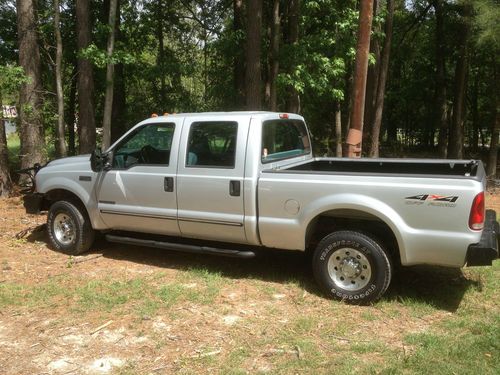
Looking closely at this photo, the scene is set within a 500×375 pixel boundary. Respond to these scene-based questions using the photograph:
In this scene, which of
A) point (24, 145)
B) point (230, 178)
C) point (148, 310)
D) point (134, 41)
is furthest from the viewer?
point (134, 41)

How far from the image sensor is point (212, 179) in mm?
5637

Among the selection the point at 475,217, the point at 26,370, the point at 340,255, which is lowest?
the point at 26,370

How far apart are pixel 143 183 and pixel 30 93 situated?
6.56 metres

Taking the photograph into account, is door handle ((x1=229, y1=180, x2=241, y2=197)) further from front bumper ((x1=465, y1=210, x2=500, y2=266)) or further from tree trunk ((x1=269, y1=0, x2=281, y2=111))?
tree trunk ((x1=269, y1=0, x2=281, y2=111))

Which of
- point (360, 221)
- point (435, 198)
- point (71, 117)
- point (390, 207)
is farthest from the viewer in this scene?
point (71, 117)

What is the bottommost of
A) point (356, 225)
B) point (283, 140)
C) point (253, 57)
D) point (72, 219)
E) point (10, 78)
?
point (72, 219)

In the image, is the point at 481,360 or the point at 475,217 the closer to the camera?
the point at 481,360

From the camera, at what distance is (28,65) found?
11391 millimetres

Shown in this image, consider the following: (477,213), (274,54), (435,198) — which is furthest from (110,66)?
(477,213)

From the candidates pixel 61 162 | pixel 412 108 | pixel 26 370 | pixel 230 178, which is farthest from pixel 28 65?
pixel 412 108

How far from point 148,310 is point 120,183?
1.94 metres

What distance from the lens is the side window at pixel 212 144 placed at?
18.5 ft

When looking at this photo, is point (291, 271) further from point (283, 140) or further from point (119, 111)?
point (119, 111)

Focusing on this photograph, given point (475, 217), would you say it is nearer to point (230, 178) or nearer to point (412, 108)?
point (230, 178)
